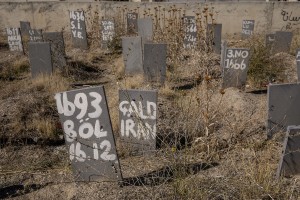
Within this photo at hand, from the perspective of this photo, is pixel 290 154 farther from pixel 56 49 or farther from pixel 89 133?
pixel 56 49

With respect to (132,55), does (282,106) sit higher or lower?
lower

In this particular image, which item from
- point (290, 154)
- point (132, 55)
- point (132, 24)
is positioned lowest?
point (290, 154)

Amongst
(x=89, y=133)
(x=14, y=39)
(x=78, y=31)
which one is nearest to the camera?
(x=89, y=133)

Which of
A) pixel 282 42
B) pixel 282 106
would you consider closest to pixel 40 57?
pixel 282 106

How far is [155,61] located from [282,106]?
284 cm

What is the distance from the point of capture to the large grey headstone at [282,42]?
8688 millimetres

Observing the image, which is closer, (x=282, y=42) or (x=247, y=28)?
(x=282, y=42)

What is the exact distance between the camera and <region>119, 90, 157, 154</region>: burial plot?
3.46 m

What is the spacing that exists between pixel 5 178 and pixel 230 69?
3.93 m

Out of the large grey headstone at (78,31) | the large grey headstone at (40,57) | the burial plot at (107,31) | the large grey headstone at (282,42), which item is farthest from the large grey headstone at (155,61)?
the large grey headstone at (78,31)

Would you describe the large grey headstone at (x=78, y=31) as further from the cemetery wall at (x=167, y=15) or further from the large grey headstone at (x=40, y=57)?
the large grey headstone at (x=40, y=57)

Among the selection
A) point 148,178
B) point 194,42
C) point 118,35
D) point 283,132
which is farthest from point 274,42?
point 148,178

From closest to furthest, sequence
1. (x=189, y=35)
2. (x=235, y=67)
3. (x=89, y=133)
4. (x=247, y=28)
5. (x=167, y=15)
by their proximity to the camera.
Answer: (x=89, y=133) → (x=235, y=67) → (x=189, y=35) → (x=247, y=28) → (x=167, y=15)

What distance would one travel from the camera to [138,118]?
11.2ft
